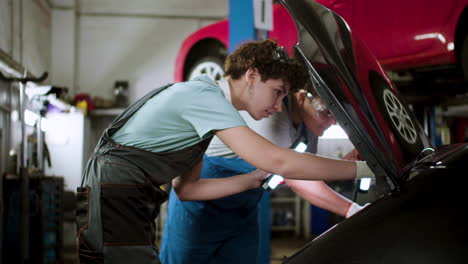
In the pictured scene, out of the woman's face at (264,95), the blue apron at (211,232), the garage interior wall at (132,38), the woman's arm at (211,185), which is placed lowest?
the blue apron at (211,232)

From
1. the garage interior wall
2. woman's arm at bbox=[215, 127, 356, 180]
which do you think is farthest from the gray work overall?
the garage interior wall

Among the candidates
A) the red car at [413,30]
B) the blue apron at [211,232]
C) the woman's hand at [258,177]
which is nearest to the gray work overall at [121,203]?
the woman's hand at [258,177]

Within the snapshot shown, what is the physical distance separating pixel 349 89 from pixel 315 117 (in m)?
0.91

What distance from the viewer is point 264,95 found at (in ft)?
4.21

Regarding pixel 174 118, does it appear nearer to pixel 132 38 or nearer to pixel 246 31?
pixel 246 31

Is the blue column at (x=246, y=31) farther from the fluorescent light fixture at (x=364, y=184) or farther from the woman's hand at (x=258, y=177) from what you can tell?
the fluorescent light fixture at (x=364, y=184)

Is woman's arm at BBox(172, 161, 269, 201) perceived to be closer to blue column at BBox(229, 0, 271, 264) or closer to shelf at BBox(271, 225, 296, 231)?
blue column at BBox(229, 0, 271, 264)

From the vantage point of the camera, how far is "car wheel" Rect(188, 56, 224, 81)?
15.4ft

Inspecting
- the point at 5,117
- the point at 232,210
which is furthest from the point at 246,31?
the point at 5,117

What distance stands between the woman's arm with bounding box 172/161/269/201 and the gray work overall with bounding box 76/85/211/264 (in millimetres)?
255

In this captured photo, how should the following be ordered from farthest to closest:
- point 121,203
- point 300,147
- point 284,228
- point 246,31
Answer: point 284,228 → point 246,31 → point 300,147 → point 121,203

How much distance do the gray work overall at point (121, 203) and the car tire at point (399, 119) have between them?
492 mm

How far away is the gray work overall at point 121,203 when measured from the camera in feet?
3.49

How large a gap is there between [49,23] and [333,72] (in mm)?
7305
